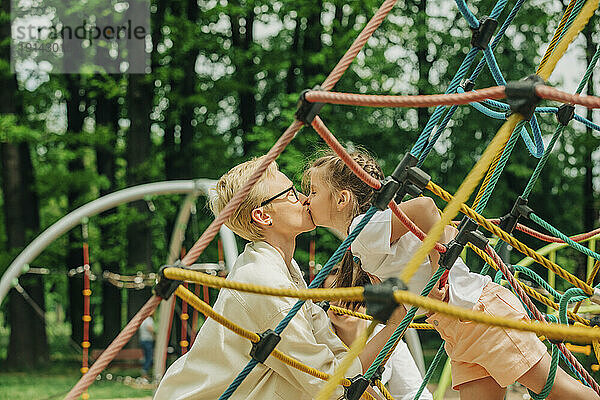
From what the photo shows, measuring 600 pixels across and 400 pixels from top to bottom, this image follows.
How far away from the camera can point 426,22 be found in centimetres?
1212

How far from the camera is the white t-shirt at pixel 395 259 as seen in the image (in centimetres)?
177

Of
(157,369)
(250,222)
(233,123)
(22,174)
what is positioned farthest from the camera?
(233,123)

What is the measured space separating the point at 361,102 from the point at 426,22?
1127 cm

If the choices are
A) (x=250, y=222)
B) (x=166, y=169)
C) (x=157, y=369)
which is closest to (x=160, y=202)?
(x=166, y=169)

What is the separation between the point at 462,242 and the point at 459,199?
0.50 m

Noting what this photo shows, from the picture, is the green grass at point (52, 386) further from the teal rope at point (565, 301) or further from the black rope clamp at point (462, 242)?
the black rope clamp at point (462, 242)

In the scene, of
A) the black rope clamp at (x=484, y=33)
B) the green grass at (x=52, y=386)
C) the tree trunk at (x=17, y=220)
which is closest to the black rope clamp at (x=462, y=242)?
the black rope clamp at (x=484, y=33)

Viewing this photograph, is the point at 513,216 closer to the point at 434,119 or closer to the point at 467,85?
the point at 467,85

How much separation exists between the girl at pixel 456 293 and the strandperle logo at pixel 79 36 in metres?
9.49

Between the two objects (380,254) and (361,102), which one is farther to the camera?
(380,254)

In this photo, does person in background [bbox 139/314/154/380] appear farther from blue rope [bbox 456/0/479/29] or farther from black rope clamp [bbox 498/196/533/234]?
blue rope [bbox 456/0/479/29]

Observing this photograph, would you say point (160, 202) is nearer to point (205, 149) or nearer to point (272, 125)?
point (205, 149)

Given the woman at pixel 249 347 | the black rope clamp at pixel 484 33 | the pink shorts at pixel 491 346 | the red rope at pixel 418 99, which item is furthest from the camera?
the black rope clamp at pixel 484 33

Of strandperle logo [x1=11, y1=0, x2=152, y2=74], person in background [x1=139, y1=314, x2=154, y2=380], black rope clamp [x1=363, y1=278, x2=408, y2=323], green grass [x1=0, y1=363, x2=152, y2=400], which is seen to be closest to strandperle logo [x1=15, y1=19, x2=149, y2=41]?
strandperle logo [x1=11, y1=0, x2=152, y2=74]
